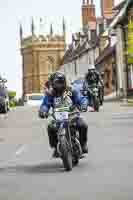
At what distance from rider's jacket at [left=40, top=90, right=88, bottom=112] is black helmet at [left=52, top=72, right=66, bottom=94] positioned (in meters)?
0.13

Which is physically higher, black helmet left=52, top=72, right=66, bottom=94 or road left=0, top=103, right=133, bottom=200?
black helmet left=52, top=72, right=66, bottom=94

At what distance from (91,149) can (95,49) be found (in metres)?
77.8

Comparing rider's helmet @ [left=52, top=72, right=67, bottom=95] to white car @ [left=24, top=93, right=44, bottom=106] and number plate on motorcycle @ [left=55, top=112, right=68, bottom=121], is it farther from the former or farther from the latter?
white car @ [left=24, top=93, right=44, bottom=106]

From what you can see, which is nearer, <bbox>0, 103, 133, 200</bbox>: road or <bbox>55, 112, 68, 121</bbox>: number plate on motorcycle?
<bbox>0, 103, 133, 200</bbox>: road

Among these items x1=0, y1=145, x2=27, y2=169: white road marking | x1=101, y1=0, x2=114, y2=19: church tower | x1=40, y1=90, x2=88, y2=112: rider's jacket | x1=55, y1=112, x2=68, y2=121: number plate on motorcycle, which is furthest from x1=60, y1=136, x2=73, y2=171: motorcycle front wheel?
x1=101, y1=0, x2=114, y2=19: church tower

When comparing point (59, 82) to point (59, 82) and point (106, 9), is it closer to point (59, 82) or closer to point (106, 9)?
point (59, 82)

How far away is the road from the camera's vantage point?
10289 millimetres

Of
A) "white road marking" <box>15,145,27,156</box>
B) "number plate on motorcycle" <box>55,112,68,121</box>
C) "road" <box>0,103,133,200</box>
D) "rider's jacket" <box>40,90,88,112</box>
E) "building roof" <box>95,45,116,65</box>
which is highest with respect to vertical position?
"building roof" <box>95,45,116,65</box>

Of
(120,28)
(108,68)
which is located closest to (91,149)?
(120,28)

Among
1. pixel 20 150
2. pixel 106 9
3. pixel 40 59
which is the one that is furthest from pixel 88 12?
pixel 20 150

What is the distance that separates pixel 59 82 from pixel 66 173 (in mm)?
1565

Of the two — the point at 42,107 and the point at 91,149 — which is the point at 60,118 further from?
the point at 91,149

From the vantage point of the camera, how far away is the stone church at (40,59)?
568ft

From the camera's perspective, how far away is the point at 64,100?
43.4ft
